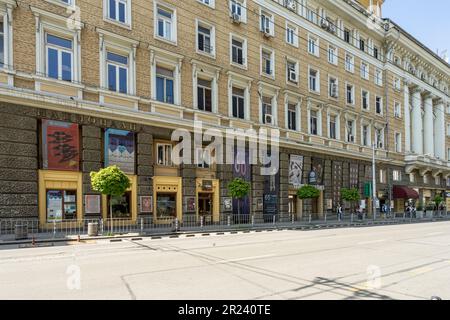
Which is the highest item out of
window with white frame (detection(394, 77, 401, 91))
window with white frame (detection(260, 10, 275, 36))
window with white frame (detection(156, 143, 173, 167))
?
window with white frame (detection(260, 10, 275, 36))

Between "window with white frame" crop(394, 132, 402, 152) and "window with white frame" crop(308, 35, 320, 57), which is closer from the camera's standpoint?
"window with white frame" crop(308, 35, 320, 57)

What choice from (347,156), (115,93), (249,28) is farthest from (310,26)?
(115,93)

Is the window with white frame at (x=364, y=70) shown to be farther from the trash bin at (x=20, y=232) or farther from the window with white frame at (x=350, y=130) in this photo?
the trash bin at (x=20, y=232)

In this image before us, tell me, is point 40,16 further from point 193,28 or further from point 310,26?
point 310,26

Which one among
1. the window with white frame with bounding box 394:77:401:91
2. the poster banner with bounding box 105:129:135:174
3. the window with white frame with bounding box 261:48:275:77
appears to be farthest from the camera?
the window with white frame with bounding box 394:77:401:91

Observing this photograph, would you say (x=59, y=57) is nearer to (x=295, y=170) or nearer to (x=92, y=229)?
(x=92, y=229)

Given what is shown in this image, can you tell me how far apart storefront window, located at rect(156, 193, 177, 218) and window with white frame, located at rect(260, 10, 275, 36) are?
15.4 metres

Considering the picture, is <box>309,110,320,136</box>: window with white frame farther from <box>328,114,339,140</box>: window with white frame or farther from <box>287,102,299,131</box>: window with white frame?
<box>287,102,299,131</box>: window with white frame

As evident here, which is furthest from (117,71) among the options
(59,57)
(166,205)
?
(166,205)

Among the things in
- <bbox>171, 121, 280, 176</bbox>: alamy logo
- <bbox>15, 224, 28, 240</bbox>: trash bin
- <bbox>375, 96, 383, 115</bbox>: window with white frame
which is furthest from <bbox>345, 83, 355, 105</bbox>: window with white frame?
<bbox>15, 224, 28, 240</bbox>: trash bin

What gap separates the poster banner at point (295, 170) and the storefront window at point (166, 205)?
11317mm

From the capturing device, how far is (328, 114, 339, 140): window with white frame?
36406 millimetres

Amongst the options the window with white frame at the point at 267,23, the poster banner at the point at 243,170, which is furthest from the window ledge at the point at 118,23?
the window with white frame at the point at 267,23

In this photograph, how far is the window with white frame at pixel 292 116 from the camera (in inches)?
1266
